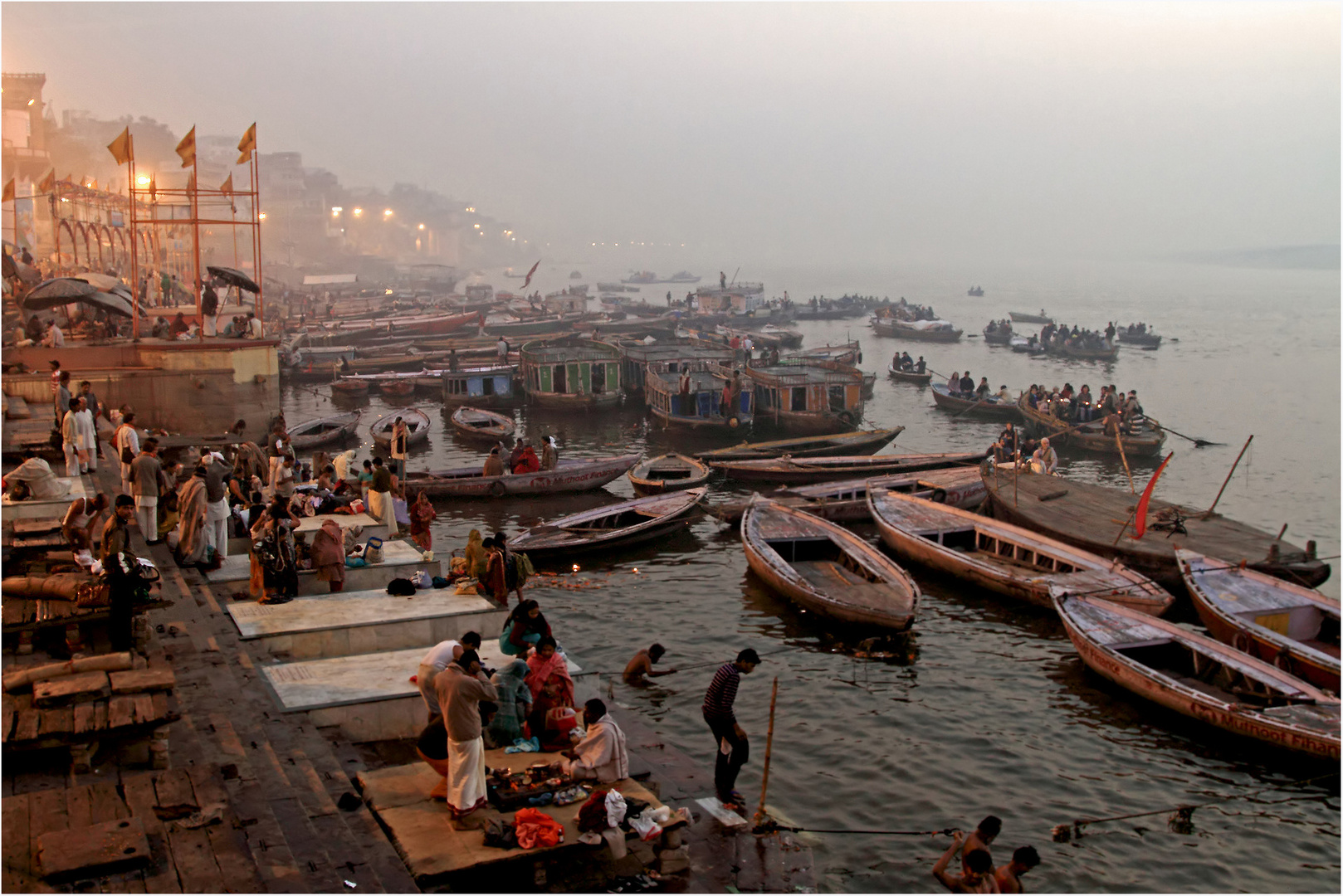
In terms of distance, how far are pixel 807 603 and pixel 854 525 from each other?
22.2ft

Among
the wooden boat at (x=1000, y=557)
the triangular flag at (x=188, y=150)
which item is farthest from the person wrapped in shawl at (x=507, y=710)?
the triangular flag at (x=188, y=150)

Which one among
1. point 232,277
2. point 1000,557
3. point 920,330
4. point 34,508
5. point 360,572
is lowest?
point 1000,557

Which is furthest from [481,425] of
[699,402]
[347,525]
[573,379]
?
[347,525]

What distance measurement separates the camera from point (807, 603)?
687 inches

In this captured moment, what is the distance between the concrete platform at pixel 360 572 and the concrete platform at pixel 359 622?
45cm

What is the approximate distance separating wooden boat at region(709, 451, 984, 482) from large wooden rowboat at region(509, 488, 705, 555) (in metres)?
3.98

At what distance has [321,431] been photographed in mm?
33531

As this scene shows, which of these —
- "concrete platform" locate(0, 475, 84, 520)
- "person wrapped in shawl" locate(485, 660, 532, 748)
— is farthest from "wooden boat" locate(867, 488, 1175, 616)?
"concrete platform" locate(0, 475, 84, 520)

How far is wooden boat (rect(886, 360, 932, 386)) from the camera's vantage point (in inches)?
1930

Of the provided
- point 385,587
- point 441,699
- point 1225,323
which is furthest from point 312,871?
point 1225,323

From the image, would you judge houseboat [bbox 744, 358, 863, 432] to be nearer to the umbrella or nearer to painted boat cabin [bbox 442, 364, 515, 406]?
painted boat cabin [bbox 442, 364, 515, 406]

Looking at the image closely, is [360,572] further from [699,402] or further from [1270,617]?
[699,402]

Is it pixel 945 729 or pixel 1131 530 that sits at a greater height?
pixel 1131 530

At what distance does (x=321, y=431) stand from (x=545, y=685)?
26098 millimetres
